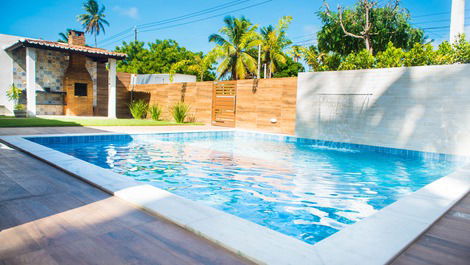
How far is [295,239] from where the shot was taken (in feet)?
7.14

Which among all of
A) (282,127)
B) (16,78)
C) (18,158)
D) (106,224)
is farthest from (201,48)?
(106,224)

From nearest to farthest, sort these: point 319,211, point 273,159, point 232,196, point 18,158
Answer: point 319,211 → point 232,196 → point 18,158 → point 273,159

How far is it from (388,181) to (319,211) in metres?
2.39

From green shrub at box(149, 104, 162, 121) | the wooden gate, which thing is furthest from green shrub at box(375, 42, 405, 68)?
green shrub at box(149, 104, 162, 121)

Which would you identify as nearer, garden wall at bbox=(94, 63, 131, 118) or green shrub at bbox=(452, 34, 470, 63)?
green shrub at bbox=(452, 34, 470, 63)

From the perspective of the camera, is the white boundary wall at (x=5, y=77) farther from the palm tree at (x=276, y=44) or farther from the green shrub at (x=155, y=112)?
the palm tree at (x=276, y=44)

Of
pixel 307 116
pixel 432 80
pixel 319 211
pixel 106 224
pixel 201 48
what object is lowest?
pixel 319 211

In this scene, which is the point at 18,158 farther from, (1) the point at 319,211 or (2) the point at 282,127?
(2) the point at 282,127

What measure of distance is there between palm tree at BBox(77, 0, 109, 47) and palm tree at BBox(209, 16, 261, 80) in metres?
27.8

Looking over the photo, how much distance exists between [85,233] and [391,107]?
8551 millimetres

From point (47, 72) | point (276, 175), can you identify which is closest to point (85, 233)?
point (276, 175)

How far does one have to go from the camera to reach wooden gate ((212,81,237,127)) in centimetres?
1277

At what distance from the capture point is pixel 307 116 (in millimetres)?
10539

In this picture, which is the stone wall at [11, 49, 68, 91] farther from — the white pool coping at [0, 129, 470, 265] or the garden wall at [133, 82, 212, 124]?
the white pool coping at [0, 129, 470, 265]
